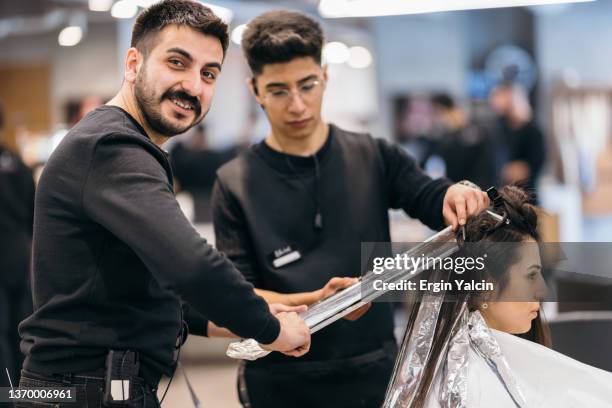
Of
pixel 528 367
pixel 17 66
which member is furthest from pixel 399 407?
pixel 17 66

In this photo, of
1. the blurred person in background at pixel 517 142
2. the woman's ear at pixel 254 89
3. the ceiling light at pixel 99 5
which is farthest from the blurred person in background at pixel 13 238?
the blurred person in background at pixel 517 142

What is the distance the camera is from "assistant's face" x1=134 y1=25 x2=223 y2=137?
1539mm

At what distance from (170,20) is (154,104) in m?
0.17

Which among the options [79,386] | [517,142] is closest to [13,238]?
[79,386]

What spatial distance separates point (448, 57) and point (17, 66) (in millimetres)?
4957

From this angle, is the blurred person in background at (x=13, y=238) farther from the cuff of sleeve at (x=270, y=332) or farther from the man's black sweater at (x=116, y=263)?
the cuff of sleeve at (x=270, y=332)

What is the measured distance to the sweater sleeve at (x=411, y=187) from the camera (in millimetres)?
1967

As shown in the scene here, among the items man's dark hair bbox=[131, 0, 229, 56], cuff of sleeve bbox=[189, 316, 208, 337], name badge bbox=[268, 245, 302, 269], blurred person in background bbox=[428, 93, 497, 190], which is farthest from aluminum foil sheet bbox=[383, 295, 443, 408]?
blurred person in background bbox=[428, 93, 497, 190]

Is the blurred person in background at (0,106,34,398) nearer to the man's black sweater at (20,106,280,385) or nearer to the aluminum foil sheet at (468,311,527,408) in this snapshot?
the man's black sweater at (20,106,280,385)

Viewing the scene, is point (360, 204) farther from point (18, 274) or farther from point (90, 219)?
point (18, 274)

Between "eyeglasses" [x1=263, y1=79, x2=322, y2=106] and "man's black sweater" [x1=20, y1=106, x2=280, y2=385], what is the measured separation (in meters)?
0.53

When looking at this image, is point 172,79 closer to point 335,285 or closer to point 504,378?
point 335,285

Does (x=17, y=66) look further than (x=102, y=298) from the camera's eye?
Yes

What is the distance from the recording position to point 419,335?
5.74 feet
